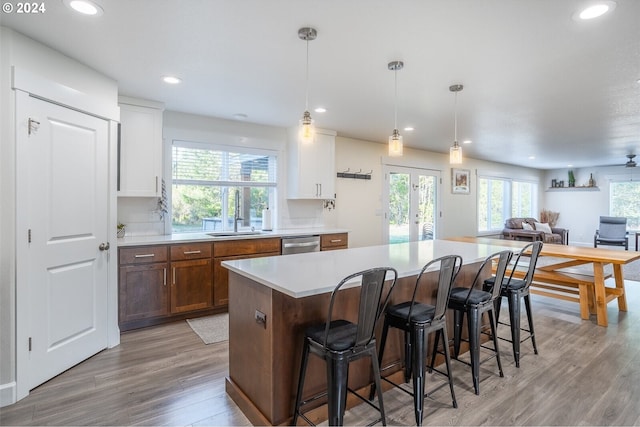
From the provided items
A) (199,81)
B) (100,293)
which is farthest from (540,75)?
(100,293)

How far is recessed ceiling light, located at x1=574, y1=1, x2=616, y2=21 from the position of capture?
1.85 metres

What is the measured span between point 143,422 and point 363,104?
3386 mm

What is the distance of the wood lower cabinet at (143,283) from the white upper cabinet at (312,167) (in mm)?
2000

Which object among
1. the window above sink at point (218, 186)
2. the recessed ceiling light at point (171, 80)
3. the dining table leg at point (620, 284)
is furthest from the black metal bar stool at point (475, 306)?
the recessed ceiling light at point (171, 80)

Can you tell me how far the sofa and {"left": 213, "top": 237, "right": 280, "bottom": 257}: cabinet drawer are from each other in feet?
21.4

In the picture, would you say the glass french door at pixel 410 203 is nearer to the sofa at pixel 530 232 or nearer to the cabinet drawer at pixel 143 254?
the sofa at pixel 530 232

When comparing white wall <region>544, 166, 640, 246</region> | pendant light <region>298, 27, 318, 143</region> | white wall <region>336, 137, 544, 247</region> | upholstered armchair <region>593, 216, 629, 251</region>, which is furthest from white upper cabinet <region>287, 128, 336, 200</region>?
white wall <region>544, 166, 640, 246</region>

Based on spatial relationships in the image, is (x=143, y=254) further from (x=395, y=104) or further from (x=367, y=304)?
(x=395, y=104)

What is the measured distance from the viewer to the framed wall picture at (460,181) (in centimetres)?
752

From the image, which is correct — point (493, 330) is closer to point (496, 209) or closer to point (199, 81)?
point (199, 81)

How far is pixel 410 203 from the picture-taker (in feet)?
21.9

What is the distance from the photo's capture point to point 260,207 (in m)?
4.91

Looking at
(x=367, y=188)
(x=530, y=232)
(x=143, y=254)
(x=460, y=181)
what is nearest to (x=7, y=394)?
(x=143, y=254)

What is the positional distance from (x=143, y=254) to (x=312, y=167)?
2.47 metres
